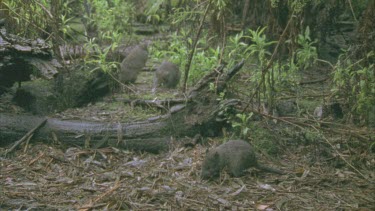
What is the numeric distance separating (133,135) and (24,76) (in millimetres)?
1345

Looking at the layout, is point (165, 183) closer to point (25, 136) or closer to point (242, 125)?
point (242, 125)

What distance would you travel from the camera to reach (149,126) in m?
5.30

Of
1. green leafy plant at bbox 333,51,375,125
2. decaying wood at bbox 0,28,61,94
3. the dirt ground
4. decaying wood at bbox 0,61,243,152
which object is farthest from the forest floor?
decaying wood at bbox 0,28,61,94

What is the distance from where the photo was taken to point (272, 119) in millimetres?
5457

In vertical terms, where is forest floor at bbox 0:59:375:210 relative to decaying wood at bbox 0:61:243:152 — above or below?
below

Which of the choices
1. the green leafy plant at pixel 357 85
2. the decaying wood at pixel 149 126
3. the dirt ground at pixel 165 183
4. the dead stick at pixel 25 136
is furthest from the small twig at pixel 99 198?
the green leafy plant at pixel 357 85

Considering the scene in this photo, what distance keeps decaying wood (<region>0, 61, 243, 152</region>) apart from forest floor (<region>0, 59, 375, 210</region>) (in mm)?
113

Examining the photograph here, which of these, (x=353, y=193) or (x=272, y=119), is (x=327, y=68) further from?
(x=353, y=193)

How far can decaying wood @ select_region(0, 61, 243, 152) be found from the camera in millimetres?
5211

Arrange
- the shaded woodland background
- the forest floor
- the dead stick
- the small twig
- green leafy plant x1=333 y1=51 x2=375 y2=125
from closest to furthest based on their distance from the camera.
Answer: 1. the small twig
2. the forest floor
3. the shaded woodland background
4. green leafy plant x1=333 y1=51 x2=375 y2=125
5. the dead stick

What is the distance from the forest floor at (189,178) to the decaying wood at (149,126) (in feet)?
0.37

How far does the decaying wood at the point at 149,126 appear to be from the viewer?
521cm

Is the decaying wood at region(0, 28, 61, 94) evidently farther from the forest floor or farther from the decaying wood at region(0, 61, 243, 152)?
the forest floor

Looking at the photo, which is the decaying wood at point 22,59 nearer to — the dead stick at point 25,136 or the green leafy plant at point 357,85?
the dead stick at point 25,136
